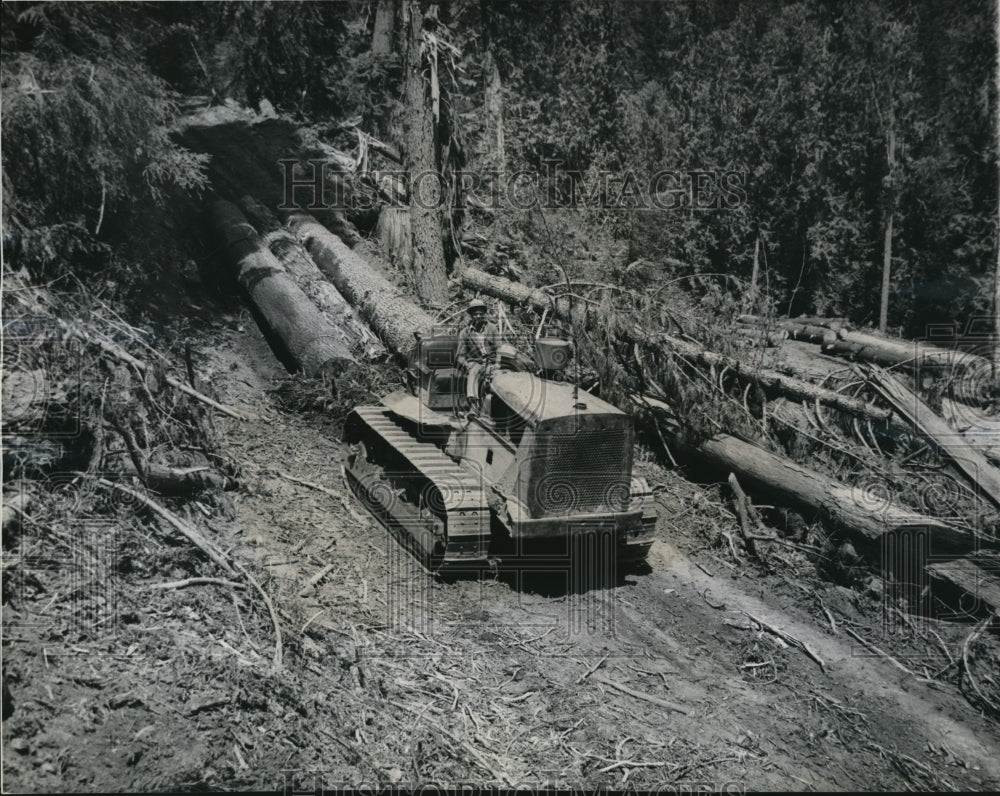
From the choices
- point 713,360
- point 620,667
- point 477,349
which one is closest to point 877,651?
point 620,667

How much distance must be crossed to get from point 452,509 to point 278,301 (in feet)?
18.0

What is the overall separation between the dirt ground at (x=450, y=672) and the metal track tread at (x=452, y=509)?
343 millimetres

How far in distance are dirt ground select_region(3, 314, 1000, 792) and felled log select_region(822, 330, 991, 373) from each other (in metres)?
5.14

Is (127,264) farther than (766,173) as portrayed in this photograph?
No

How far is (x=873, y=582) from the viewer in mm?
8234

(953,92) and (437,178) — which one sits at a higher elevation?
(953,92)

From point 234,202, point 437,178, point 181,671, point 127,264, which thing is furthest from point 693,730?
point 234,202

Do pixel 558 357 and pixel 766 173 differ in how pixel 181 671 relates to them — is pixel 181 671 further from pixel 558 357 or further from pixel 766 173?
pixel 766 173

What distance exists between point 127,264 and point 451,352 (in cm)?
465

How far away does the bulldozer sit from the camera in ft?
24.8

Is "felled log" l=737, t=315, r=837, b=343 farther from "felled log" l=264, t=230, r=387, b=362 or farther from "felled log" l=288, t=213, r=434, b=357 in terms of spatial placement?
"felled log" l=264, t=230, r=387, b=362

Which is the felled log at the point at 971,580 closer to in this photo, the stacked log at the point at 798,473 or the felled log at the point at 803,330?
the stacked log at the point at 798,473

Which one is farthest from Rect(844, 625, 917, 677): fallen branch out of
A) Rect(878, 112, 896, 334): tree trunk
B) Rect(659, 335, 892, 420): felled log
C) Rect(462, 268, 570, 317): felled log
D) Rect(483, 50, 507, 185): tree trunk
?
Rect(878, 112, 896, 334): tree trunk

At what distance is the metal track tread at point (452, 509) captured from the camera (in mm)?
7492
